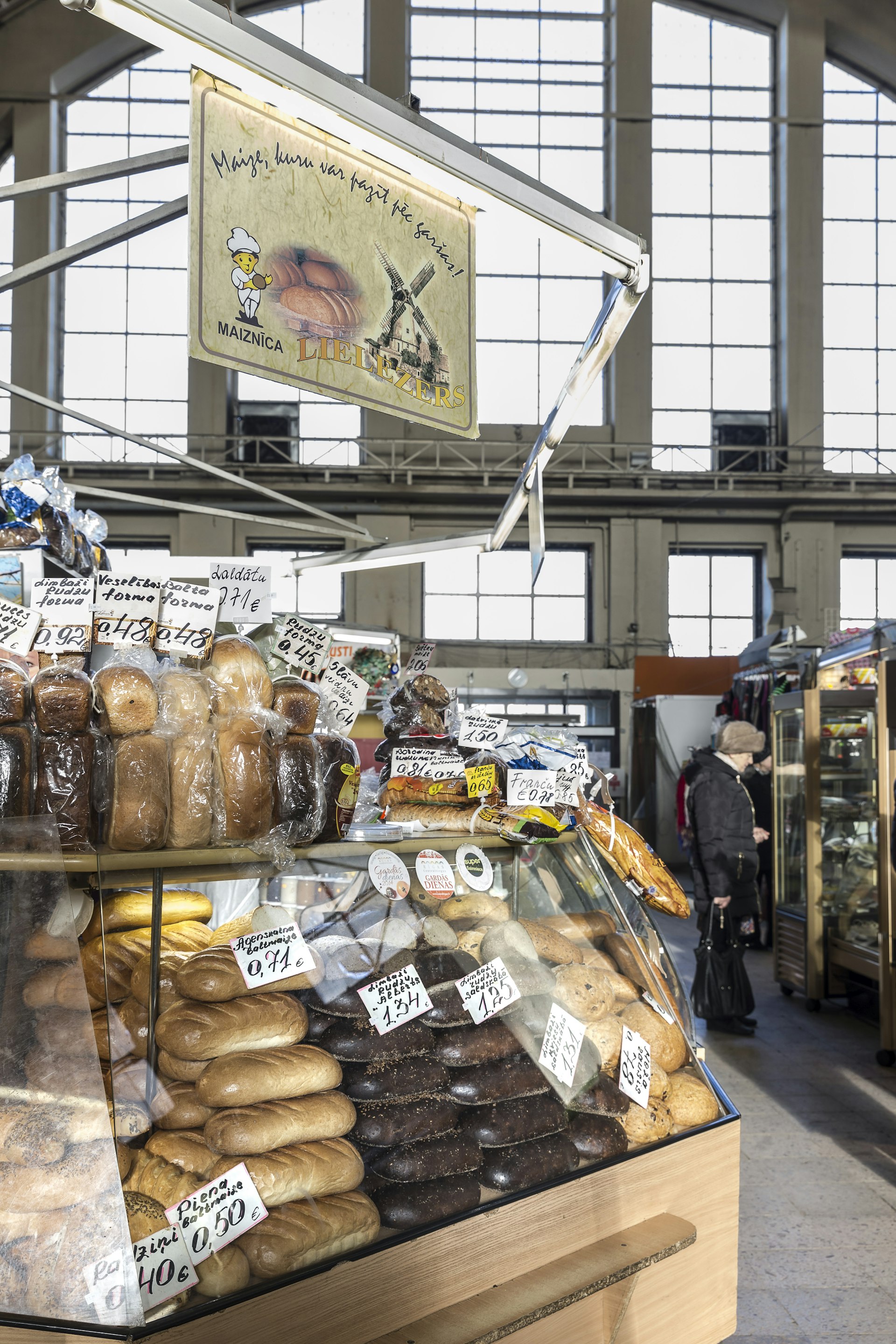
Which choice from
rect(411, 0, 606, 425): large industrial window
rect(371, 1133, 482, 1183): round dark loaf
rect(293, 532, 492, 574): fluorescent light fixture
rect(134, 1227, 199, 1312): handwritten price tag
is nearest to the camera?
rect(134, 1227, 199, 1312): handwritten price tag

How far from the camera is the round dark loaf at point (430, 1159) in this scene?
5.04 ft

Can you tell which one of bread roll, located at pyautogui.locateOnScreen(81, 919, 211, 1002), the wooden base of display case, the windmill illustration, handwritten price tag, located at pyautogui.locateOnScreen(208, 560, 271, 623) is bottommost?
the wooden base of display case

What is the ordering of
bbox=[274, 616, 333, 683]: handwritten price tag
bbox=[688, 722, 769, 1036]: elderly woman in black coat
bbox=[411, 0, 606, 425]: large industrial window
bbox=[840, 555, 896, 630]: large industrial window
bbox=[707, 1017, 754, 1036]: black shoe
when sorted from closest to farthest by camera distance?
bbox=[274, 616, 333, 683]: handwritten price tag < bbox=[688, 722, 769, 1036]: elderly woman in black coat < bbox=[707, 1017, 754, 1036]: black shoe < bbox=[840, 555, 896, 630]: large industrial window < bbox=[411, 0, 606, 425]: large industrial window

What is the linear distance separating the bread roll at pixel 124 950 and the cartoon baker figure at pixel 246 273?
1.08 m

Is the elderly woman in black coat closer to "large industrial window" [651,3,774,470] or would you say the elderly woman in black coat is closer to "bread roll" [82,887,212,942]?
"bread roll" [82,887,212,942]

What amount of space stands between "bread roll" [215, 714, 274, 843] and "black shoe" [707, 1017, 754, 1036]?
415 cm

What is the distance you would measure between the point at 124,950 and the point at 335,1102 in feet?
1.68

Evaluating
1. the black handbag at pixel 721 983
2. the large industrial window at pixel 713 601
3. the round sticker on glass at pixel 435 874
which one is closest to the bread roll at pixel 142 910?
the round sticker on glass at pixel 435 874

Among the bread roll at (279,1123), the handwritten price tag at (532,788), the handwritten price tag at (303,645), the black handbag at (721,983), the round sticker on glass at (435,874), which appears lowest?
the black handbag at (721,983)

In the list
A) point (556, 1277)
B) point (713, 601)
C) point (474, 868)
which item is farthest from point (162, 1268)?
point (713, 601)

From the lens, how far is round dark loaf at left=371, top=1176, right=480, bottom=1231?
1477 millimetres

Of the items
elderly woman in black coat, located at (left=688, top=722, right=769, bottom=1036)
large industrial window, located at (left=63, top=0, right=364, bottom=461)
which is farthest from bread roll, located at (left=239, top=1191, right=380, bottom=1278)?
large industrial window, located at (left=63, top=0, right=364, bottom=461)

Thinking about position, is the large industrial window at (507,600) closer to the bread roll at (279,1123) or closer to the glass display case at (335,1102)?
the glass display case at (335,1102)

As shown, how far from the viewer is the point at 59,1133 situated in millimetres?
1303
